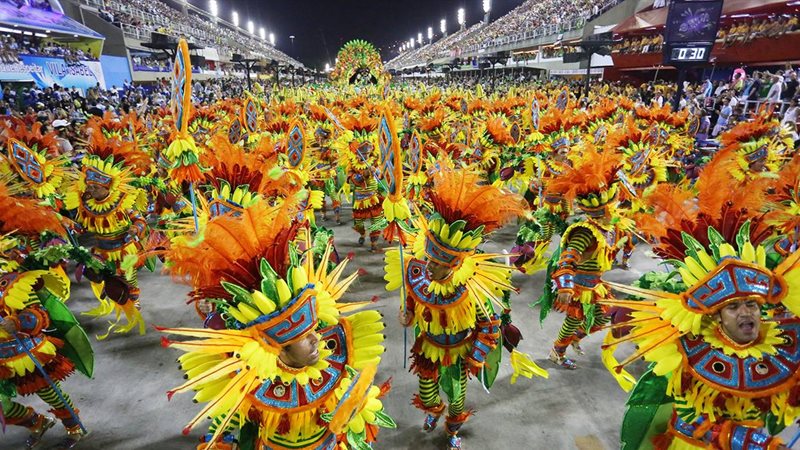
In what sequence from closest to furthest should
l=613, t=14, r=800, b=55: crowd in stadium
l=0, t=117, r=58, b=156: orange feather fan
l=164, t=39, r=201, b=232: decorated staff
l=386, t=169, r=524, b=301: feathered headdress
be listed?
l=386, t=169, r=524, b=301: feathered headdress < l=164, t=39, r=201, b=232: decorated staff < l=0, t=117, r=58, b=156: orange feather fan < l=613, t=14, r=800, b=55: crowd in stadium

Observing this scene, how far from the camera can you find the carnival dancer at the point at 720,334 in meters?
1.66

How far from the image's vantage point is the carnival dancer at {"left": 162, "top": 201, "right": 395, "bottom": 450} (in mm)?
1546

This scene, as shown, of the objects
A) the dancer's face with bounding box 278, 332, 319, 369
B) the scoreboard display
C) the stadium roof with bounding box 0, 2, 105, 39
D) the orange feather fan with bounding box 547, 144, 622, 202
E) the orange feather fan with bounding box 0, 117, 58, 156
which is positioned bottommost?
the dancer's face with bounding box 278, 332, 319, 369

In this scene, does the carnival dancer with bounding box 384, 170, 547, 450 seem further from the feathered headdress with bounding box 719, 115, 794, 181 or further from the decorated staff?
the feathered headdress with bounding box 719, 115, 794, 181

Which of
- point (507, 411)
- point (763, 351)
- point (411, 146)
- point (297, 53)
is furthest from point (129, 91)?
point (297, 53)

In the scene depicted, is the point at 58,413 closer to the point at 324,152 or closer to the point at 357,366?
the point at 357,366

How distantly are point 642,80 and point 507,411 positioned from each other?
21413mm

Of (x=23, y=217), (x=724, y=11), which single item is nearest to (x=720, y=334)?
(x=23, y=217)

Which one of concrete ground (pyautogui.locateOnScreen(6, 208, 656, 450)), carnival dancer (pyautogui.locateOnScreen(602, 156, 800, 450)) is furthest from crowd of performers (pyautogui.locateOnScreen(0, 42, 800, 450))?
concrete ground (pyautogui.locateOnScreen(6, 208, 656, 450))

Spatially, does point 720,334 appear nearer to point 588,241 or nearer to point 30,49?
point 588,241

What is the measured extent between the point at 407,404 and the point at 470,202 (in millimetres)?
1889

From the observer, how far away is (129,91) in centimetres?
1641

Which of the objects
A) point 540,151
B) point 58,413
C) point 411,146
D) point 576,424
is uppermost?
point 411,146

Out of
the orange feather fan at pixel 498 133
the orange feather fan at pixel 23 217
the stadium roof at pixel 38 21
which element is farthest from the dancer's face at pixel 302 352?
the stadium roof at pixel 38 21
